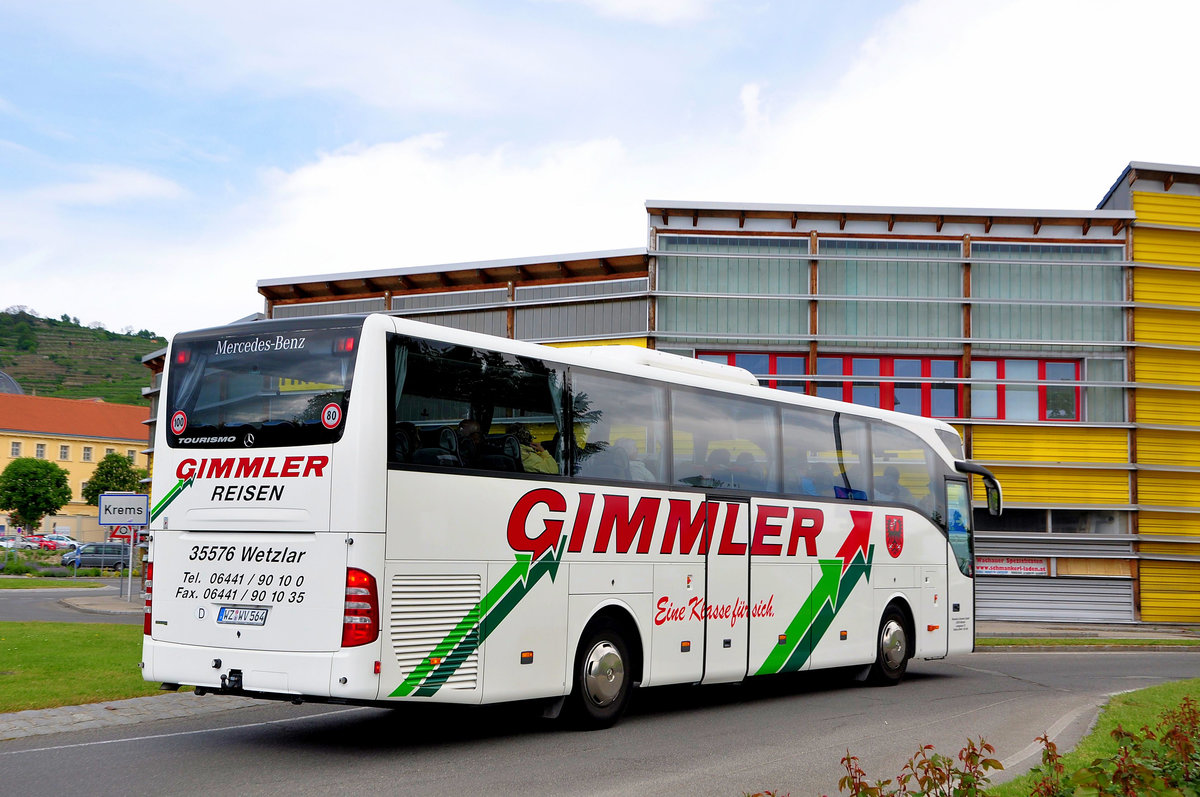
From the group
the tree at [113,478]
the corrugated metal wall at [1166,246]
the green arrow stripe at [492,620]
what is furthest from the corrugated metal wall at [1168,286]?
the tree at [113,478]

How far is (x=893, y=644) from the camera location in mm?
15875

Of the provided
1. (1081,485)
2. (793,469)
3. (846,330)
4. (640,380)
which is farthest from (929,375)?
(640,380)

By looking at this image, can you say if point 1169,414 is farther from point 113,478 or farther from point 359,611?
Result: point 113,478

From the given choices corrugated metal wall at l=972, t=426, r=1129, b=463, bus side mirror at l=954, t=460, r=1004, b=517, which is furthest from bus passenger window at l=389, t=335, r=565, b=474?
corrugated metal wall at l=972, t=426, r=1129, b=463

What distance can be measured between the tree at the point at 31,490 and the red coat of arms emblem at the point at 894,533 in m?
84.4

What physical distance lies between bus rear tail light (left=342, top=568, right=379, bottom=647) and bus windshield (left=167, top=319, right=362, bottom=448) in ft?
3.58

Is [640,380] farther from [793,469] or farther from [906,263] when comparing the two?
[906,263]

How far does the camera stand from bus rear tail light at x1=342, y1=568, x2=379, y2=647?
893 cm

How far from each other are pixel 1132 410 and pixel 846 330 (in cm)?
725

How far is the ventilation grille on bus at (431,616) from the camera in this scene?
30.2ft

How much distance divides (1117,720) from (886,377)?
18160 mm

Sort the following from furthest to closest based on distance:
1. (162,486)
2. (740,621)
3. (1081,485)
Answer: (1081,485)
(740,621)
(162,486)

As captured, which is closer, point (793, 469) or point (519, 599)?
point (519, 599)

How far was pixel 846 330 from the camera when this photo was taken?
29297mm
